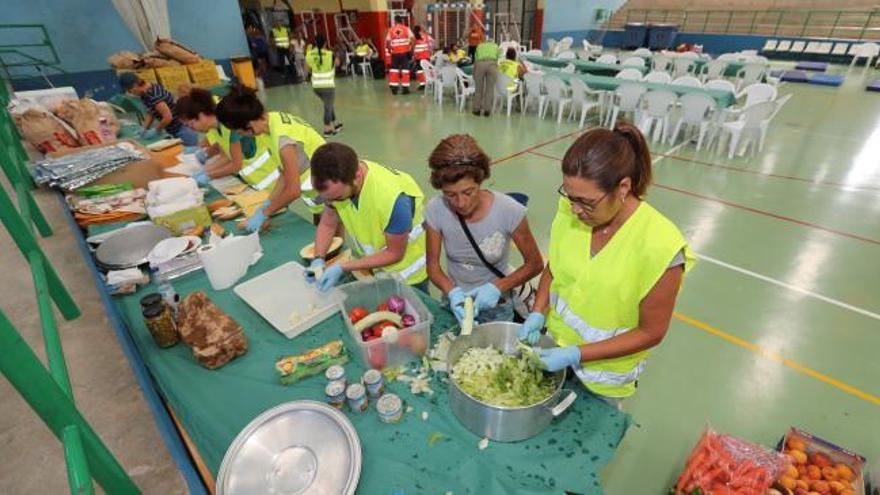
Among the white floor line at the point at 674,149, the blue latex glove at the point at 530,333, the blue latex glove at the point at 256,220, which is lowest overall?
the white floor line at the point at 674,149

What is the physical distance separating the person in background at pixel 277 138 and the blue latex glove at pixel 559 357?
72.5 inches

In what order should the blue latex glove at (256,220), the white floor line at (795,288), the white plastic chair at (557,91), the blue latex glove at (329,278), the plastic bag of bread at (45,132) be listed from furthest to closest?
the white plastic chair at (557,91), the plastic bag of bread at (45,132), the white floor line at (795,288), the blue latex glove at (256,220), the blue latex glove at (329,278)

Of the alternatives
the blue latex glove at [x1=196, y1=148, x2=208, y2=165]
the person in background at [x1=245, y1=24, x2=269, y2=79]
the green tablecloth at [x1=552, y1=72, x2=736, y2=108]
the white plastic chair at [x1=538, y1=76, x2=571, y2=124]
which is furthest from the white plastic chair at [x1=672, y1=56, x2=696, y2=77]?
the person in background at [x1=245, y1=24, x2=269, y2=79]

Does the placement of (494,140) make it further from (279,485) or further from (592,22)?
(592,22)

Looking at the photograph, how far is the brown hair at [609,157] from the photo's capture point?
1228mm

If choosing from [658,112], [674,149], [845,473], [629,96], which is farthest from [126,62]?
[845,473]

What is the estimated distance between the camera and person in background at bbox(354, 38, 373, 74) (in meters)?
13.8

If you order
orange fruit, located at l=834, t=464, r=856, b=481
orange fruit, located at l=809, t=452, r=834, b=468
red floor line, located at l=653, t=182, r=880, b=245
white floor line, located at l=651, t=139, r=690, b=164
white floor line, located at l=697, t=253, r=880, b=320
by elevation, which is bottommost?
white floor line, located at l=697, t=253, r=880, b=320

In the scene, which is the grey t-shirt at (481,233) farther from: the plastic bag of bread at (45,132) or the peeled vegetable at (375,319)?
the plastic bag of bread at (45,132)

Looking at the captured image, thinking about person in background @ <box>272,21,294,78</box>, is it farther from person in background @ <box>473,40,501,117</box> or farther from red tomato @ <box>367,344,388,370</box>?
red tomato @ <box>367,344,388,370</box>

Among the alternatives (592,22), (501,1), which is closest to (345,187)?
(501,1)

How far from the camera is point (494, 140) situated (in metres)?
7.60

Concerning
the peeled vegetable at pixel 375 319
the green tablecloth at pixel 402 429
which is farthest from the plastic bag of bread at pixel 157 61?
the peeled vegetable at pixel 375 319

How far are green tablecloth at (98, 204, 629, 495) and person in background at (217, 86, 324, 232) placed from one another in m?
1.10
